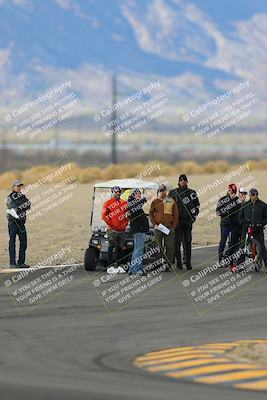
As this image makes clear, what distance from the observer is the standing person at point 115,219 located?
23.2 metres

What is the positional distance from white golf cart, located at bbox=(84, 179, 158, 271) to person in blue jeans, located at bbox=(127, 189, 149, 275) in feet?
2.06

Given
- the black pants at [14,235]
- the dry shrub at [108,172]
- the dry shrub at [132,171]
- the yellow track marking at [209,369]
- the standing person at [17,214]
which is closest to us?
the yellow track marking at [209,369]

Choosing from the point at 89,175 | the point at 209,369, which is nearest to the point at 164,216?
the point at 209,369

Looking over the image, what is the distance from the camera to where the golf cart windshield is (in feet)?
80.7

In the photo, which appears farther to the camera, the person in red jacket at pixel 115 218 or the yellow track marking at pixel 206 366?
the person in red jacket at pixel 115 218

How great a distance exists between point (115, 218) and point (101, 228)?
1.22 meters

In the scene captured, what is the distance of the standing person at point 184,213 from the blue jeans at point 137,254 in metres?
1.46

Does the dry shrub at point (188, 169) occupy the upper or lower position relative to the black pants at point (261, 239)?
upper

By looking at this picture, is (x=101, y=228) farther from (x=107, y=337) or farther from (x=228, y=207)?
(x=107, y=337)

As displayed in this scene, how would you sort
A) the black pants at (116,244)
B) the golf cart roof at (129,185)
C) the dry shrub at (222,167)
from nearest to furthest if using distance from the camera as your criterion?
the black pants at (116,244) → the golf cart roof at (129,185) → the dry shrub at (222,167)

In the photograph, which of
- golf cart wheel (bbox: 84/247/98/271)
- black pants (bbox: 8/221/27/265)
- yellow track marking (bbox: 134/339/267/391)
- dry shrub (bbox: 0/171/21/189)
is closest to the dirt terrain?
black pants (bbox: 8/221/27/265)

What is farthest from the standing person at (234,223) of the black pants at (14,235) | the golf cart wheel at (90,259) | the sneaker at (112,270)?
the black pants at (14,235)

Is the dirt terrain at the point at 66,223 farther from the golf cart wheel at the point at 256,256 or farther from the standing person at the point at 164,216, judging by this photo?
the golf cart wheel at the point at 256,256

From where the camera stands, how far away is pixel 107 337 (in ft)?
50.0
